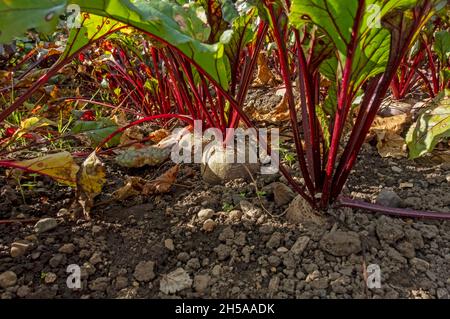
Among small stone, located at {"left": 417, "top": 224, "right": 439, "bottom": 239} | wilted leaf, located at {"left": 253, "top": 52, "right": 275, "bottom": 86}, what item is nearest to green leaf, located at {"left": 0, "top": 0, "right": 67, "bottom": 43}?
small stone, located at {"left": 417, "top": 224, "right": 439, "bottom": 239}

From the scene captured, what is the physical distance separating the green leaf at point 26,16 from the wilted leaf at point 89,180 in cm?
54

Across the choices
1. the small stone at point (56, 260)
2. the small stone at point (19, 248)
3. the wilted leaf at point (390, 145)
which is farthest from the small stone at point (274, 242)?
the wilted leaf at point (390, 145)

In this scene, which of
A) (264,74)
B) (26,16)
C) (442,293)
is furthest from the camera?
(264,74)

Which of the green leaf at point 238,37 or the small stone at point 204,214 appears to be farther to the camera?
the green leaf at point 238,37

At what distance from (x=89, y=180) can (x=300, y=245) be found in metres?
0.62

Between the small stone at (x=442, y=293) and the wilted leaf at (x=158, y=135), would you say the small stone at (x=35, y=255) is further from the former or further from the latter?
the small stone at (x=442, y=293)

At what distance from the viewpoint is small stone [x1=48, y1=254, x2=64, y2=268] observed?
3.26ft

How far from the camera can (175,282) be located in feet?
3.08

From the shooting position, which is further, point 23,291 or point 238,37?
point 238,37

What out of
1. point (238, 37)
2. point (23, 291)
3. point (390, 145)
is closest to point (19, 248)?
point (23, 291)

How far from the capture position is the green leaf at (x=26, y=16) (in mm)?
611

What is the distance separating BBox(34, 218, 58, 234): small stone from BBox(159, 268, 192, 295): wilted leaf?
40 centimetres

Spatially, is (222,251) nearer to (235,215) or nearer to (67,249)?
(235,215)
